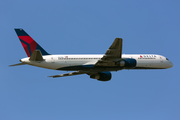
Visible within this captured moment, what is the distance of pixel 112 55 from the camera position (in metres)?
47.8

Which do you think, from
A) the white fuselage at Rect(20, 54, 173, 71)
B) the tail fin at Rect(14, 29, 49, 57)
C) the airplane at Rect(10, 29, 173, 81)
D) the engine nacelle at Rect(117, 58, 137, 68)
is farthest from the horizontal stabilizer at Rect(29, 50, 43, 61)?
the engine nacelle at Rect(117, 58, 137, 68)

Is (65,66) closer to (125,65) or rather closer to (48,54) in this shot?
(48,54)

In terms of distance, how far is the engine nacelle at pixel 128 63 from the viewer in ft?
166

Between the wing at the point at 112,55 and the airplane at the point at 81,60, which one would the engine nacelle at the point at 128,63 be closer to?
the airplane at the point at 81,60

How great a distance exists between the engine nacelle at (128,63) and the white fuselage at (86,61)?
2.59 meters

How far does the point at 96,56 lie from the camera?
52844 millimetres

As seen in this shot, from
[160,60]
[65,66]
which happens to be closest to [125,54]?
[160,60]

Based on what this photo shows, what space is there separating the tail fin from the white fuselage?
2.34m

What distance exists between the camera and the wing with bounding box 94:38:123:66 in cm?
4590

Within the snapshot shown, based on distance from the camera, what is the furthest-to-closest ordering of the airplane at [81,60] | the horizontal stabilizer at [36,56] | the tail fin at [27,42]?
the tail fin at [27,42], the airplane at [81,60], the horizontal stabilizer at [36,56]

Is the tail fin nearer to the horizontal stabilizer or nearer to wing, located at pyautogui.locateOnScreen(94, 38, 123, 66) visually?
the horizontal stabilizer

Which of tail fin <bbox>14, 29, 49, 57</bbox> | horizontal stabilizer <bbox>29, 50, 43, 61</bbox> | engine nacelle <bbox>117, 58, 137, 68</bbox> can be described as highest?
tail fin <bbox>14, 29, 49, 57</bbox>

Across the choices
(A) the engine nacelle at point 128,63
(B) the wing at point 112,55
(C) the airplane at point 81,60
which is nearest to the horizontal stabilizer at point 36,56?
(C) the airplane at point 81,60

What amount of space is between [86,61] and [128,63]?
22.0 feet
